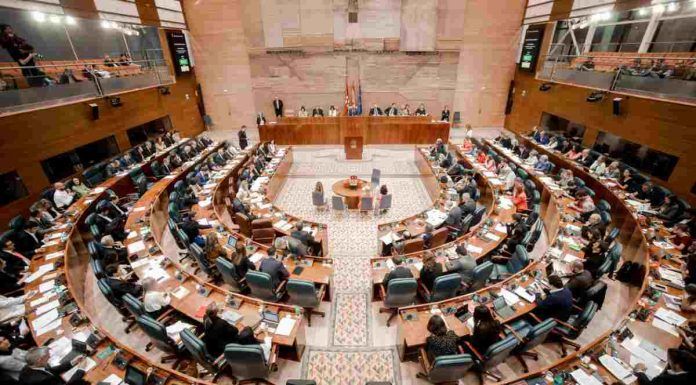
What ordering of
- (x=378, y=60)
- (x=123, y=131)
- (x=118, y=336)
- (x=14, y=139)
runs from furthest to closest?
(x=378, y=60), (x=123, y=131), (x=14, y=139), (x=118, y=336)

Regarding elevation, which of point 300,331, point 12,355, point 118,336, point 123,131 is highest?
point 123,131

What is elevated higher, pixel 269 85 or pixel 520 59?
pixel 520 59

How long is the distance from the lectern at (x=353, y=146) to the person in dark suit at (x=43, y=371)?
456 inches

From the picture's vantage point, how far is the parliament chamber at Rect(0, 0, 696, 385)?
4.41 m

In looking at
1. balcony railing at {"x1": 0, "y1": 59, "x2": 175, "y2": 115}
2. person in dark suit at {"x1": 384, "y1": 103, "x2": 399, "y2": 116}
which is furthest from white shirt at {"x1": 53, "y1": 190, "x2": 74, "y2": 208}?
person in dark suit at {"x1": 384, "y1": 103, "x2": 399, "y2": 116}

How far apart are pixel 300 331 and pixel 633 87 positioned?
499 inches

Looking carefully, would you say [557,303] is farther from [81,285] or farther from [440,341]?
[81,285]

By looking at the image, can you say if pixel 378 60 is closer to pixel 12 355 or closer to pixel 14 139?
pixel 14 139

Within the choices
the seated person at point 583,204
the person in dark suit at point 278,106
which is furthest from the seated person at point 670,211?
the person in dark suit at point 278,106

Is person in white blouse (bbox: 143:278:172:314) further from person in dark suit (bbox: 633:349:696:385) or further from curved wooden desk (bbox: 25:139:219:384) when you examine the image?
person in dark suit (bbox: 633:349:696:385)

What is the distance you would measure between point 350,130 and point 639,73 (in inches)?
443

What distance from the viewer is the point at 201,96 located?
1781cm

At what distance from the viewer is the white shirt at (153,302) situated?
4.80 meters

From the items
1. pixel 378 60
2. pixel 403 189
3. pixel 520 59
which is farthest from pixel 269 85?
pixel 520 59
